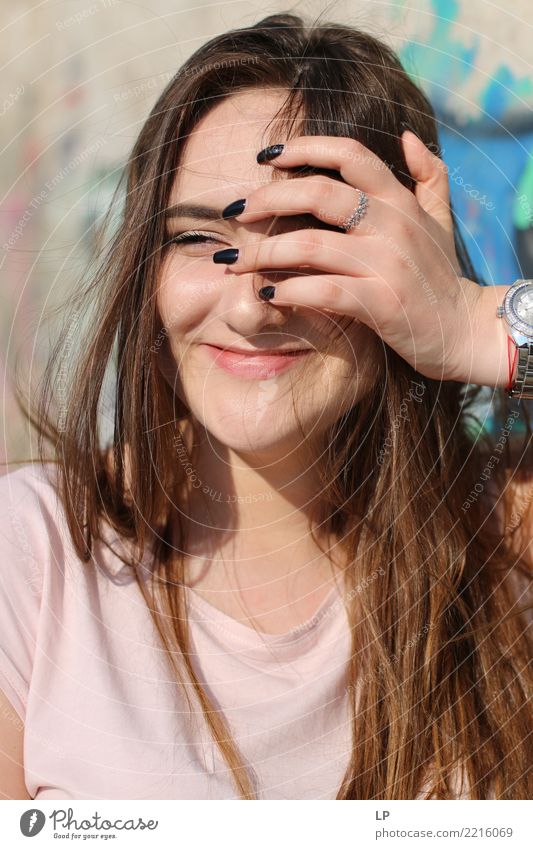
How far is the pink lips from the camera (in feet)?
2.59

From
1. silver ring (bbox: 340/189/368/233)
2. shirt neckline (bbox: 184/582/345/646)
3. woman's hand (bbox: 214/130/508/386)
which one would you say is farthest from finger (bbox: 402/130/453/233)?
shirt neckline (bbox: 184/582/345/646)

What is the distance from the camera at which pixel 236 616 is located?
0.85 meters

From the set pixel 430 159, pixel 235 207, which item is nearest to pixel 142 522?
pixel 235 207

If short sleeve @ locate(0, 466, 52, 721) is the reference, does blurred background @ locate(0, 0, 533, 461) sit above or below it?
above

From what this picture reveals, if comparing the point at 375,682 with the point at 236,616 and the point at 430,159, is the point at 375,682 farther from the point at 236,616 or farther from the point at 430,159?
the point at 430,159

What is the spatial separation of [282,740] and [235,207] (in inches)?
20.5

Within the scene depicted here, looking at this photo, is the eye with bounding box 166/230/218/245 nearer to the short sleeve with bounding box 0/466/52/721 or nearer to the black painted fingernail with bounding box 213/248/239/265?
the black painted fingernail with bounding box 213/248/239/265

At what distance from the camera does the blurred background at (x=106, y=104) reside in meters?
1.04

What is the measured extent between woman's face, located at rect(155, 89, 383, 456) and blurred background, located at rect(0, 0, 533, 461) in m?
0.26

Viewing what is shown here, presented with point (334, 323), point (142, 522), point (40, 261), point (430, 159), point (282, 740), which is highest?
point (40, 261)

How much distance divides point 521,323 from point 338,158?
0.25 metres

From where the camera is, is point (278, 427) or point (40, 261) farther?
point (40, 261)

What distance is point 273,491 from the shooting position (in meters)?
0.88
